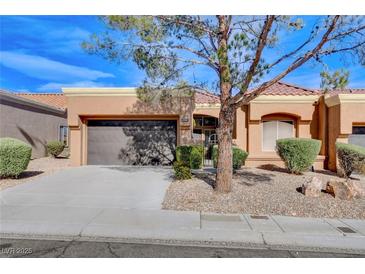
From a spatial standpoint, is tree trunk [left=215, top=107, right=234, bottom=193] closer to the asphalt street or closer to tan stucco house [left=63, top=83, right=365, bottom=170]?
the asphalt street

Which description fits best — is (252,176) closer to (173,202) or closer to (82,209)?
(173,202)

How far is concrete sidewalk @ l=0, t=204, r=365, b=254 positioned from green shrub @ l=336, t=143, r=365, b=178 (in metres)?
4.90

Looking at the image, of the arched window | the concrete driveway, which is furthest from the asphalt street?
the arched window

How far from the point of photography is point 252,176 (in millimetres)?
10211

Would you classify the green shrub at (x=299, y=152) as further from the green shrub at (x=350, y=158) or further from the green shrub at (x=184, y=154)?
the green shrub at (x=184, y=154)

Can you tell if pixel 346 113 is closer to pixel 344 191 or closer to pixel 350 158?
pixel 350 158

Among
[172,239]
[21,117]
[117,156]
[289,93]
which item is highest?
[289,93]

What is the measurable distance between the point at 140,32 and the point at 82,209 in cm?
454

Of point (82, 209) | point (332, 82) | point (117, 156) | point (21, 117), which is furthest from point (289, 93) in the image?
point (21, 117)

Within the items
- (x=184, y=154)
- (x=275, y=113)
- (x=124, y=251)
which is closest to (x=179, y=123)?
(x=184, y=154)

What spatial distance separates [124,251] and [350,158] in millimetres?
9170

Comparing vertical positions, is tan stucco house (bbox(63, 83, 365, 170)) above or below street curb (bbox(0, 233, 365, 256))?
above

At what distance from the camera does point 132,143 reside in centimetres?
1391

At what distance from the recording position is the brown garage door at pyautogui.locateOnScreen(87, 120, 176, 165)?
544 inches
